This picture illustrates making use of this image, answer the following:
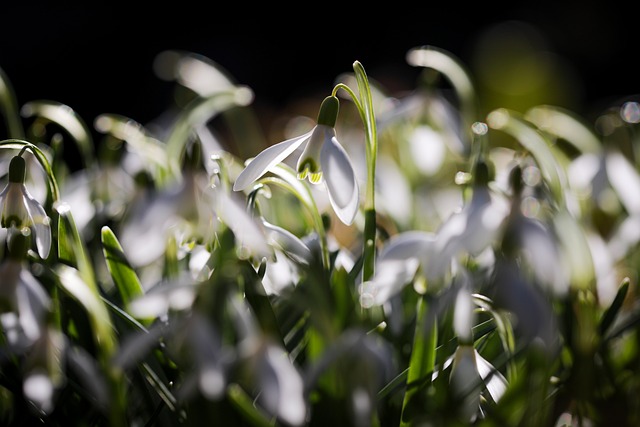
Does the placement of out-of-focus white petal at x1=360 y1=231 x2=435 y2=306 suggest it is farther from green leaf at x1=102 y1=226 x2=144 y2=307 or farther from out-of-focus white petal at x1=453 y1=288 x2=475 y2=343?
green leaf at x1=102 y1=226 x2=144 y2=307

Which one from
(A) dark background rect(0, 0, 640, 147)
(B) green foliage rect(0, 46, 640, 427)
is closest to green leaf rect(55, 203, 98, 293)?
(B) green foliage rect(0, 46, 640, 427)

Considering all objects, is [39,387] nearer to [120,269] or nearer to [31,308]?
[31,308]

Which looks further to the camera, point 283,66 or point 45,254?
point 283,66

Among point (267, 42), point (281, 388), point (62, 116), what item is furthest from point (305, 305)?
point (267, 42)

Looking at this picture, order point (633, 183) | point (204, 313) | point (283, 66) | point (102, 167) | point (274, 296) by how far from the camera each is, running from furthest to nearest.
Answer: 1. point (283, 66)
2. point (102, 167)
3. point (633, 183)
4. point (274, 296)
5. point (204, 313)

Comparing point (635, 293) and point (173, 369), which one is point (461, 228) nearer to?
point (173, 369)

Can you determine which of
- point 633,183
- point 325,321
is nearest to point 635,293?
point 633,183
